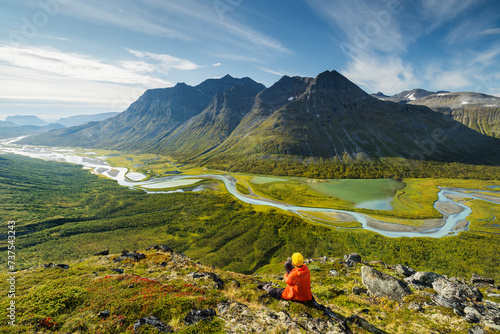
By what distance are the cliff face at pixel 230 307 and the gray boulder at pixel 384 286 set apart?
10 centimetres

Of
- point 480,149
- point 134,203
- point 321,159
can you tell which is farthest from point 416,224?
point 480,149

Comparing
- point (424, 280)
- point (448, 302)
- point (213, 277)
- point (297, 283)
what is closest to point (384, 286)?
point (448, 302)

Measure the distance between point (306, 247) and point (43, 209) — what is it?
389 feet

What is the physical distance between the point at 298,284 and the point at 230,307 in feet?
19.0

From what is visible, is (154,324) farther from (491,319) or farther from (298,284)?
(491,319)

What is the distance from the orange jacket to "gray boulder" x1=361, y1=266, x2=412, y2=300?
1207 centimetres

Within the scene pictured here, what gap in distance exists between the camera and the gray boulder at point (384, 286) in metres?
19.6

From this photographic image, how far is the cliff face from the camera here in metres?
12.4

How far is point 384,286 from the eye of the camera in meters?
20.5

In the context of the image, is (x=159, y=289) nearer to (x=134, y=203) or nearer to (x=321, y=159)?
(x=134, y=203)

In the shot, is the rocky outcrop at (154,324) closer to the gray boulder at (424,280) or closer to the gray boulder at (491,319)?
the gray boulder at (491,319)

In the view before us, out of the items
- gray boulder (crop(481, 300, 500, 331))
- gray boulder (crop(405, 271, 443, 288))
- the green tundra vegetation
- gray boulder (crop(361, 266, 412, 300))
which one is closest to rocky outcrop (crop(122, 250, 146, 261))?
the green tundra vegetation

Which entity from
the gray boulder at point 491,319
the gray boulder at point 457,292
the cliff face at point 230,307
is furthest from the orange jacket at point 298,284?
the gray boulder at point 457,292

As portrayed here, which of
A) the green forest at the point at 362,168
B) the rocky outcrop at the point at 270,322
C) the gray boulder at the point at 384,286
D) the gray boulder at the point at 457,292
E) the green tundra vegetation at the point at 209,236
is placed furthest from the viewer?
the green forest at the point at 362,168
